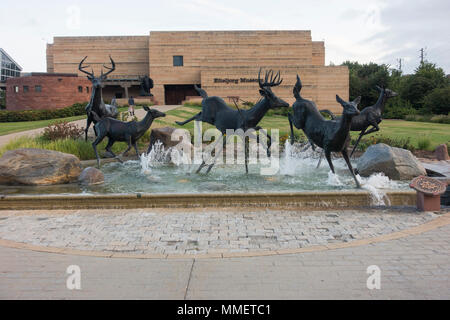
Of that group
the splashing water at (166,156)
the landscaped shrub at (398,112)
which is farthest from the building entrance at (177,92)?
the splashing water at (166,156)

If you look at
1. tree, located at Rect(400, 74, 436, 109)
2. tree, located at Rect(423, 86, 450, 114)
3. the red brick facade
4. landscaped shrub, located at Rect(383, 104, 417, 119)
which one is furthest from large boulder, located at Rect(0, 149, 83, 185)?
tree, located at Rect(400, 74, 436, 109)

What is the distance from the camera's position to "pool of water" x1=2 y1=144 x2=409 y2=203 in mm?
9273

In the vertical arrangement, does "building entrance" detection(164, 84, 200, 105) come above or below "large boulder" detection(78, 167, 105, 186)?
above

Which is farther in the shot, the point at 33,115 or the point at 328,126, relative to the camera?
the point at 33,115

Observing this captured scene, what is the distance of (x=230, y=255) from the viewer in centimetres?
519

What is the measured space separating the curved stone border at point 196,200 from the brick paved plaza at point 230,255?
36 cm

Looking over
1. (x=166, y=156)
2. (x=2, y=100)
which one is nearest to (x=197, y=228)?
(x=166, y=156)

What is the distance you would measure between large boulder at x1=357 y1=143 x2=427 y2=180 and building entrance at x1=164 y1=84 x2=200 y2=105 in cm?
4447

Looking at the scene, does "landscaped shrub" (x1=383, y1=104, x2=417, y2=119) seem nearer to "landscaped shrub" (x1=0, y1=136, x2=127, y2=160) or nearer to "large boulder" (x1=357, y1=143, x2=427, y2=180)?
"large boulder" (x1=357, y1=143, x2=427, y2=180)

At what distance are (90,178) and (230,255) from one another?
6074 mm

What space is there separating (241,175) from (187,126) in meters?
11.9

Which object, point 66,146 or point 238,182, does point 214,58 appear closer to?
point 66,146

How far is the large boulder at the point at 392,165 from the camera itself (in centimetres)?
1056
